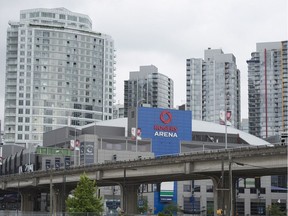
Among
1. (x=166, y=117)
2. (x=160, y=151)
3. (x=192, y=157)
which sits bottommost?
(x=192, y=157)

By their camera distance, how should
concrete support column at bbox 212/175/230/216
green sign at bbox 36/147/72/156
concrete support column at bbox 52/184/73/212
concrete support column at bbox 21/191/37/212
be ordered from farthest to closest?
green sign at bbox 36/147/72/156 < concrete support column at bbox 21/191/37/212 < concrete support column at bbox 52/184/73/212 < concrete support column at bbox 212/175/230/216

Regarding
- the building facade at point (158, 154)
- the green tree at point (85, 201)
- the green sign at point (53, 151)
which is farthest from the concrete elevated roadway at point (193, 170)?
the green sign at point (53, 151)

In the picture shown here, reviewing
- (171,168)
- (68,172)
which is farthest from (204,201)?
(171,168)

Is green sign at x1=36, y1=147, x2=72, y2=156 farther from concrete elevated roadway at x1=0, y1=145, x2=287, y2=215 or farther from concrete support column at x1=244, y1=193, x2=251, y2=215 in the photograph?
concrete support column at x1=244, y1=193, x2=251, y2=215

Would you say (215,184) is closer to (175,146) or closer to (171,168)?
(171,168)

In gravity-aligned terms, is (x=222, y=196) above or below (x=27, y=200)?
above

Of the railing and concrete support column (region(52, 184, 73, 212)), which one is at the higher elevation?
the railing

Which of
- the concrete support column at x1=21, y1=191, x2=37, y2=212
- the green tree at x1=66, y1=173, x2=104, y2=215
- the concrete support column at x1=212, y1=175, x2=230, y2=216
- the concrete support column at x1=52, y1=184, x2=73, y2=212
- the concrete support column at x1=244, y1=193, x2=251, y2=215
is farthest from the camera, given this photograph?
the concrete support column at x1=21, y1=191, x2=37, y2=212

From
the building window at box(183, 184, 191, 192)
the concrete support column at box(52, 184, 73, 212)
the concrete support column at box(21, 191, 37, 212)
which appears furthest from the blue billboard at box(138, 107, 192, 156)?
the concrete support column at box(52, 184, 73, 212)

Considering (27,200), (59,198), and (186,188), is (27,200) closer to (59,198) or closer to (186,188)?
(59,198)

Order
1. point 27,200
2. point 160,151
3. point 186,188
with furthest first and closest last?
1. point 160,151
2. point 27,200
3. point 186,188

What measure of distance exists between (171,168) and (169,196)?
222 feet

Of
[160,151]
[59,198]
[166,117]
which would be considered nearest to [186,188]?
[160,151]

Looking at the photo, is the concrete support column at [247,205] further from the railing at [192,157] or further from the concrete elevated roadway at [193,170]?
the railing at [192,157]
